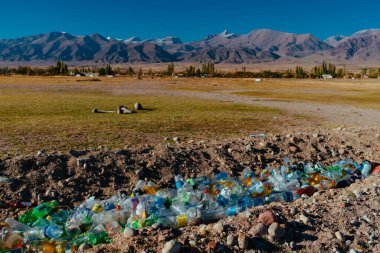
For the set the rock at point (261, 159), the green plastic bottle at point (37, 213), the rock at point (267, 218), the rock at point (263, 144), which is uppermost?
the rock at point (263, 144)

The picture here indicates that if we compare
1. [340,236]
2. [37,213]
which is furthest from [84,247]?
[340,236]

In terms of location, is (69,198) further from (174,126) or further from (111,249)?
(174,126)

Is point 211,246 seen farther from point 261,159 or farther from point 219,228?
point 261,159

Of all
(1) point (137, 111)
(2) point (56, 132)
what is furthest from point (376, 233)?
(1) point (137, 111)

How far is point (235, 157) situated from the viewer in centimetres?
1182

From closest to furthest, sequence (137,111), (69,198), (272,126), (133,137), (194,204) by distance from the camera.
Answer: (194,204) → (69,198) → (133,137) → (272,126) → (137,111)

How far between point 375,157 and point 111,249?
9841 millimetres

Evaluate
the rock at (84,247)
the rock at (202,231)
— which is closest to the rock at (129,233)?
the rock at (84,247)

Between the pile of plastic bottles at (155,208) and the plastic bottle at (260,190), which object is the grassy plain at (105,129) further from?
the plastic bottle at (260,190)

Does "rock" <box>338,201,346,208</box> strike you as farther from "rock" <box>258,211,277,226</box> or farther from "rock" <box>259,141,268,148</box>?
"rock" <box>259,141,268,148</box>

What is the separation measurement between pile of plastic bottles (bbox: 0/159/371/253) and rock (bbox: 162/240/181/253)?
1250mm

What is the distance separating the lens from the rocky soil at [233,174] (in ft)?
19.3

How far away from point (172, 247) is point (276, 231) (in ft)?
5.22

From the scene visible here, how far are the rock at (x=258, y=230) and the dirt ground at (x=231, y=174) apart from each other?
0.05 metres
